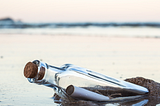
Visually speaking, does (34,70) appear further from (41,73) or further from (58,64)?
(58,64)

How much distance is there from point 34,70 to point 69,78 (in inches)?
19.8

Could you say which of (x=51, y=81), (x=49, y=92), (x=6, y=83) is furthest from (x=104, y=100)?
(x=6, y=83)

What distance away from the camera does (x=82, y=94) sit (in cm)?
315

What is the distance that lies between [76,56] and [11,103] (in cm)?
460

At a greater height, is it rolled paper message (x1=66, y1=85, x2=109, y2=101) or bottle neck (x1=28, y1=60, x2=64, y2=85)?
bottle neck (x1=28, y1=60, x2=64, y2=85)

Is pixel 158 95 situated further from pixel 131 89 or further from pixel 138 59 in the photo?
pixel 138 59

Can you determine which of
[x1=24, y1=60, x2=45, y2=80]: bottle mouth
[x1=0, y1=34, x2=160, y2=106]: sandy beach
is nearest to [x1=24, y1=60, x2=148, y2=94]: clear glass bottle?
[x1=24, y1=60, x2=45, y2=80]: bottle mouth

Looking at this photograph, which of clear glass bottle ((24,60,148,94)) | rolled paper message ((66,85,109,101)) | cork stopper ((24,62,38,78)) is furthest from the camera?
rolled paper message ((66,85,109,101))

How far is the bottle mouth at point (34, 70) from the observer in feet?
9.26

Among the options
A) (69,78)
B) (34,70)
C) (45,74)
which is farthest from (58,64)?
(34,70)

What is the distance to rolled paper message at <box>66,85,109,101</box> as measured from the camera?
10.1ft

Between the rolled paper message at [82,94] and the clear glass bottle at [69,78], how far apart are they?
0.28 ft

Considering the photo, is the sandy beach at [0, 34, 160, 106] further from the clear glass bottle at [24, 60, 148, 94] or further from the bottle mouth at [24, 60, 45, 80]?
the bottle mouth at [24, 60, 45, 80]

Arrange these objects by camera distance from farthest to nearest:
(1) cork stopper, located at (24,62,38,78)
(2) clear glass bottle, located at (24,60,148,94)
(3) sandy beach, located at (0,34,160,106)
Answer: (3) sandy beach, located at (0,34,160,106) → (2) clear glass bottle, located at (24,60,148,94) → (1) cork stopper, located at (24,62,38,78)
